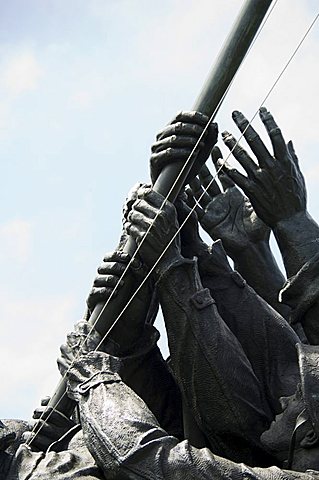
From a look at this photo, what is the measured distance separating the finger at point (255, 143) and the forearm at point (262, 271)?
0.94 meters

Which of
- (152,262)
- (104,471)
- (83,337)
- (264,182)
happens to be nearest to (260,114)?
(264,182)

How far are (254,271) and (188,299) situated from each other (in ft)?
4.25

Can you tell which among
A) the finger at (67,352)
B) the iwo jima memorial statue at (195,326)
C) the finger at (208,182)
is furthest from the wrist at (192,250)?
the finger at (67,352)

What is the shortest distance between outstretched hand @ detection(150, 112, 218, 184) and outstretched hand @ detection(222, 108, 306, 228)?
26 cm

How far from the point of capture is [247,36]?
336 inches

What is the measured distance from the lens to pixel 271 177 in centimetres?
873

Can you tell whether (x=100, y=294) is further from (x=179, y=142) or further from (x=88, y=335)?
(x=179, y=142)

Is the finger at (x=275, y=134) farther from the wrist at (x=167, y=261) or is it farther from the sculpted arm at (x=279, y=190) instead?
the wrist at (x=167, y=261)

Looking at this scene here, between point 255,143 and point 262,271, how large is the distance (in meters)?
1.18

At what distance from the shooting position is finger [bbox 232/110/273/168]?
872 cm

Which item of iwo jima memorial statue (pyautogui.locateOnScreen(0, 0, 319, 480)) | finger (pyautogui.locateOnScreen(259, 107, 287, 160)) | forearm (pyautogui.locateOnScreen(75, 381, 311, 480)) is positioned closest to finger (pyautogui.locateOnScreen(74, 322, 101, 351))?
iwo jima memorial statue (pyautogui.locateOnScreen(0, 0, 319, 480))

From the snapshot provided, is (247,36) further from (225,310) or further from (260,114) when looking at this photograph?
(225,310)

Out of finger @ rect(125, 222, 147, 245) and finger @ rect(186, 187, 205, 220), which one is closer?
finger @ rect(125, 222, 147, 245)

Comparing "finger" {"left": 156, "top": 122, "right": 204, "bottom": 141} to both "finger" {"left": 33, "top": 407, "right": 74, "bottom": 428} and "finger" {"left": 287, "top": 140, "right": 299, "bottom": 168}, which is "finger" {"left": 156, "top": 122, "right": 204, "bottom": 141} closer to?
"finger" {"left": 287, "top": 140, "right": 299, "bottom": 168}
